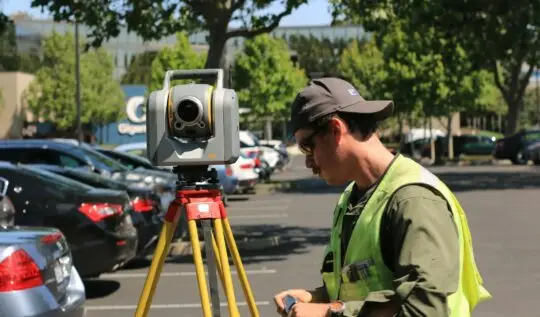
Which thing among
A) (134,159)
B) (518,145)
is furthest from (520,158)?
(134,159)

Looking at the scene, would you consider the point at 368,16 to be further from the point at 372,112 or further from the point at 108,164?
the point at 372,112

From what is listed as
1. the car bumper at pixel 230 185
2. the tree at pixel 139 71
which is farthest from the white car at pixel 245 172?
the tree at pixel 139 71

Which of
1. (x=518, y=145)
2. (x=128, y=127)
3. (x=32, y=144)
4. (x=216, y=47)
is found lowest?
(x=128, y=127)

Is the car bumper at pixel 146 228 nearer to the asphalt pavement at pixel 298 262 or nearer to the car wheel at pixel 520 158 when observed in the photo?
the asphalt pavement at pixel 298 262

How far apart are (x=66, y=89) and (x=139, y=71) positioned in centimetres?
3231

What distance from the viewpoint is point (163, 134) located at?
510 cm

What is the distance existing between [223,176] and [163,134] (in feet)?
65.1

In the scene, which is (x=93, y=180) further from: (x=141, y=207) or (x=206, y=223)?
(x=206, y=223)

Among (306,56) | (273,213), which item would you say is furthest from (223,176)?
(306,56)

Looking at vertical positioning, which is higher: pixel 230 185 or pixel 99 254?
pixel 99 254

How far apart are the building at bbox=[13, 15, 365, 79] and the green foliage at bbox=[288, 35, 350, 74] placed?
2489 mm

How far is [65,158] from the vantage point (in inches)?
664

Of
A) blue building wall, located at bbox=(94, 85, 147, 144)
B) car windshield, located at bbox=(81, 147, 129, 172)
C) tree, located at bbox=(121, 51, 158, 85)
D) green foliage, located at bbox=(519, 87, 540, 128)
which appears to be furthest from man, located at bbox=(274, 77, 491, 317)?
green foliage, located at bbox=(519, 87, 540, 128)

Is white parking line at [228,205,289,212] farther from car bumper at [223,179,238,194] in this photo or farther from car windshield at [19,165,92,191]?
car windshield at [19,165,92,191]
